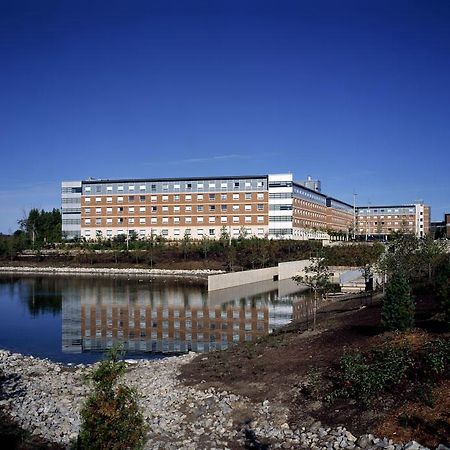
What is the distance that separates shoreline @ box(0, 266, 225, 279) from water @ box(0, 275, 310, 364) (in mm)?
11147

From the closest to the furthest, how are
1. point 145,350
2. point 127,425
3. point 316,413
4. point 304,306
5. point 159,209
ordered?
point 127,425 < point 316,413 < point 145,350 < point 304,306 < point 159,209

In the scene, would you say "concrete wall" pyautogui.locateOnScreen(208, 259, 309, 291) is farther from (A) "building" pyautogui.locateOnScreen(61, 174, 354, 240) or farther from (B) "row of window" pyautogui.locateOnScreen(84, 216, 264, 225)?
(B) "row of window" pyautogui.locateOnScreen(84, 216, 264, 225)

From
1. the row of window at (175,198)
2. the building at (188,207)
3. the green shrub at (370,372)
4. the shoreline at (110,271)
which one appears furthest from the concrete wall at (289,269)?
the green shrub at (370,372)

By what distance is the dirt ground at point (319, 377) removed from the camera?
39.8 feet

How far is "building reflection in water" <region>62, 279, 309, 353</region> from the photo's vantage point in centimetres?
3025

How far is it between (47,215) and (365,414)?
12281cm

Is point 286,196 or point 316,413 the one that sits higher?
point 286,196

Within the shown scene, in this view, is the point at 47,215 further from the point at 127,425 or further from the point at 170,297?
the point at 127,425

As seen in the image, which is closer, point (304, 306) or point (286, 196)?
point (304, 306)

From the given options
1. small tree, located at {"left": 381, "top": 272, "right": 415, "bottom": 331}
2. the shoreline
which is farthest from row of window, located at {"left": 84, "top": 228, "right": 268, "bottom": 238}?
small tree, located at {"left": 381, "top": 272, "right": 415, "bottom": 331}

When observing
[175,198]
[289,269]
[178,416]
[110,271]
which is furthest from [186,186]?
[178,416]

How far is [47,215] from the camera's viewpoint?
12625 centimetres

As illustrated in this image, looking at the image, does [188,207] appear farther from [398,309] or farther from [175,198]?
[398,309]

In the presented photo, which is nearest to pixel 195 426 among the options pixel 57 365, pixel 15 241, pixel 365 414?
pixel 365 414
